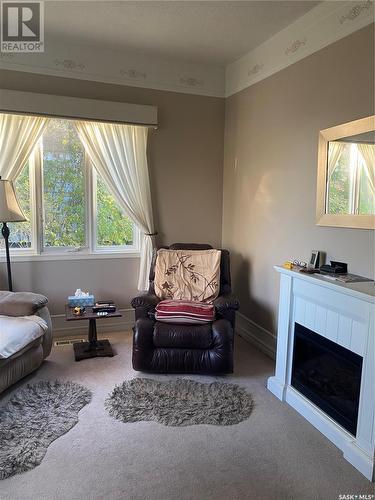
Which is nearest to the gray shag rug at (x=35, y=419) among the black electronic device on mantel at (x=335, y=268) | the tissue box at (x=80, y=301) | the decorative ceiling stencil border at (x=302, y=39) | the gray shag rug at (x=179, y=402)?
the gray shag rug at (x=179, y=402)

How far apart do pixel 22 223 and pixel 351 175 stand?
9.65ft

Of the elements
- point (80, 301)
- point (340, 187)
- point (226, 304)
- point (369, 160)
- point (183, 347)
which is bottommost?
point (183, 347)

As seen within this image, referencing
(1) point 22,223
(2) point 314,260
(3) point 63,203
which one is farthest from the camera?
(3) point 63,203

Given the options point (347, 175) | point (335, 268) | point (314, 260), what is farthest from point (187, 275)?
point (347, 175)

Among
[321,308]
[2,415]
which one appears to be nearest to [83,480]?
[2,415]

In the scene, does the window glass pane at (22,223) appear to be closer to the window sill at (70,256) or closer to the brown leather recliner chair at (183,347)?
the window sill at (70,256)

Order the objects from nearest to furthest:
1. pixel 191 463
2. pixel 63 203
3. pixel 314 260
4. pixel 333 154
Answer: pixel 191 463, pixel 333 154, pixel 314 260, pixel 63 203

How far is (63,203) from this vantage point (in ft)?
12.3

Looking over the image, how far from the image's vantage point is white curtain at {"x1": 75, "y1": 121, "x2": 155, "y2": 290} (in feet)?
12.0

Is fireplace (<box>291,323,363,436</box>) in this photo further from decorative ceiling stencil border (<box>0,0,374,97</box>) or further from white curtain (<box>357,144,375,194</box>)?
decorative ceiling stencil border (<box>0,0,374,97</box>)

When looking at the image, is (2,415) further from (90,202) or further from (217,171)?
(217,171)

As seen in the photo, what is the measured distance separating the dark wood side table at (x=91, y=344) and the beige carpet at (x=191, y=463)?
2.43 feet

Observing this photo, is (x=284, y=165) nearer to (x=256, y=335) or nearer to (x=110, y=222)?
(x=256, y=335)

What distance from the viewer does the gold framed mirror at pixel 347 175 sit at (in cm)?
231
